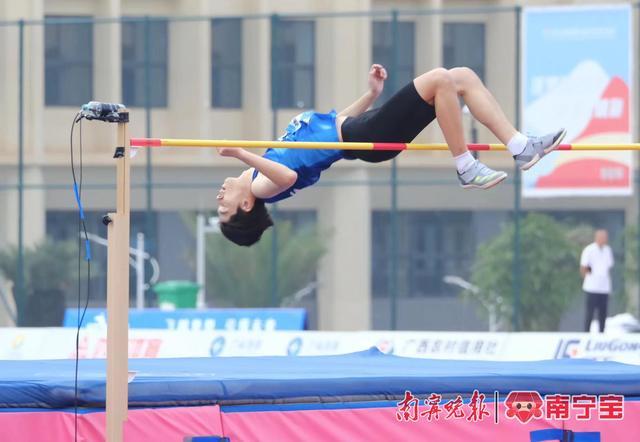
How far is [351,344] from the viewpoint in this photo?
39.7 feet

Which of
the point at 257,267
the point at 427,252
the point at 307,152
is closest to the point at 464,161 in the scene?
the point at 307,152

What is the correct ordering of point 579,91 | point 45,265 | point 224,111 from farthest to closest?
point 224,111, point 45,265, point 579,91

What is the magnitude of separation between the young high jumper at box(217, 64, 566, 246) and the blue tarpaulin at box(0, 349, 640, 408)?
757 mm

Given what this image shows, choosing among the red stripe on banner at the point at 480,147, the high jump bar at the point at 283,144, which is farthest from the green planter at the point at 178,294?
the high jump bar at the point at 283,144

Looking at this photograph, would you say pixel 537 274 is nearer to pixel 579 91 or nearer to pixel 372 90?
pixel 579 91

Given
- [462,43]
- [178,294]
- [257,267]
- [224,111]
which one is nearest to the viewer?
[178,294]

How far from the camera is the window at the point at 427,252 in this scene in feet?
79.5

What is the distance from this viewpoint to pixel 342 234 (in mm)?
22406

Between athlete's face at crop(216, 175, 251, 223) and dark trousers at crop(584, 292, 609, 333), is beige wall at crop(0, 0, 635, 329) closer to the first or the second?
dark trousers at crop(584, 292, 609, 333)

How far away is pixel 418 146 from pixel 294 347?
6.01 metres

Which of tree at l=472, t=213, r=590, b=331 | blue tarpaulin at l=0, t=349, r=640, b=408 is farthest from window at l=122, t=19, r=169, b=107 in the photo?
blue tarpaulin at l=0, t=349, r=640, b=408

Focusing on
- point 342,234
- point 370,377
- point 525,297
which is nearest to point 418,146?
point 370,377

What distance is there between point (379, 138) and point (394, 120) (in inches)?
5.0

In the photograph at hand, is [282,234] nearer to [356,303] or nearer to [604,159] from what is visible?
[356,303]
